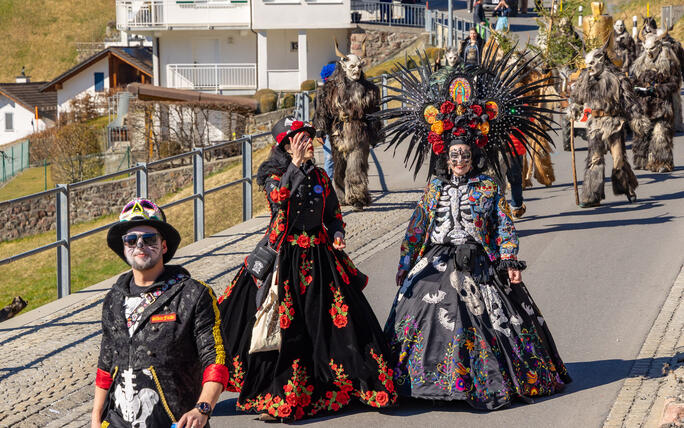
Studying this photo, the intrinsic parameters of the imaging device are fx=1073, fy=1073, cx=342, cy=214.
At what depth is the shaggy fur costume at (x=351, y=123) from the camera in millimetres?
14961

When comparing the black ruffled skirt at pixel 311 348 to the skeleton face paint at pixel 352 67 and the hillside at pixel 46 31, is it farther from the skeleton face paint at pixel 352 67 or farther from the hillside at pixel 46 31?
the hillside at pixel 46 31

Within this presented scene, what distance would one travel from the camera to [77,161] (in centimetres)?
3828

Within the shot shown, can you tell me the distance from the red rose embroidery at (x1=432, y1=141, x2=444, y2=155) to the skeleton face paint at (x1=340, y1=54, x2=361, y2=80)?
7125 mm

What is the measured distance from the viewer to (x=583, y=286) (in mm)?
10922

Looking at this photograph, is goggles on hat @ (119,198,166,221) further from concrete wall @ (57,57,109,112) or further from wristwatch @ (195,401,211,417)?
concrete wall @ (57,57,109,112)

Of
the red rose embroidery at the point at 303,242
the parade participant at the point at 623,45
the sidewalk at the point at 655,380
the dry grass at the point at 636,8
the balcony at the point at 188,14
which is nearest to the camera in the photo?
the sidewalk at the point at 655,380

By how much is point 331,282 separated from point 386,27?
40051 millimetres

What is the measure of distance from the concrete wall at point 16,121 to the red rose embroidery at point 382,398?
A: 60570 millimetres

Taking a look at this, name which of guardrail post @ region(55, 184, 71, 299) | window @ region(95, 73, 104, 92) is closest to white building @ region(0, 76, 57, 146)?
window @ region(95, 73, 104, 92)

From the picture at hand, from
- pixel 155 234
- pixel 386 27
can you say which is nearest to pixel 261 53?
pixel 386 27

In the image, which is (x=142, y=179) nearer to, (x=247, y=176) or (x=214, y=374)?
(x=247, y=176)

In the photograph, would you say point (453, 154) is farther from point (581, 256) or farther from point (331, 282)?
point (581, 256)

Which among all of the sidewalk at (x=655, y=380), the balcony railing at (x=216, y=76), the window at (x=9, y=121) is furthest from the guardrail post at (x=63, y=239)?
the window at (x=9, y=121)

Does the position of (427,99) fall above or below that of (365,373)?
above
